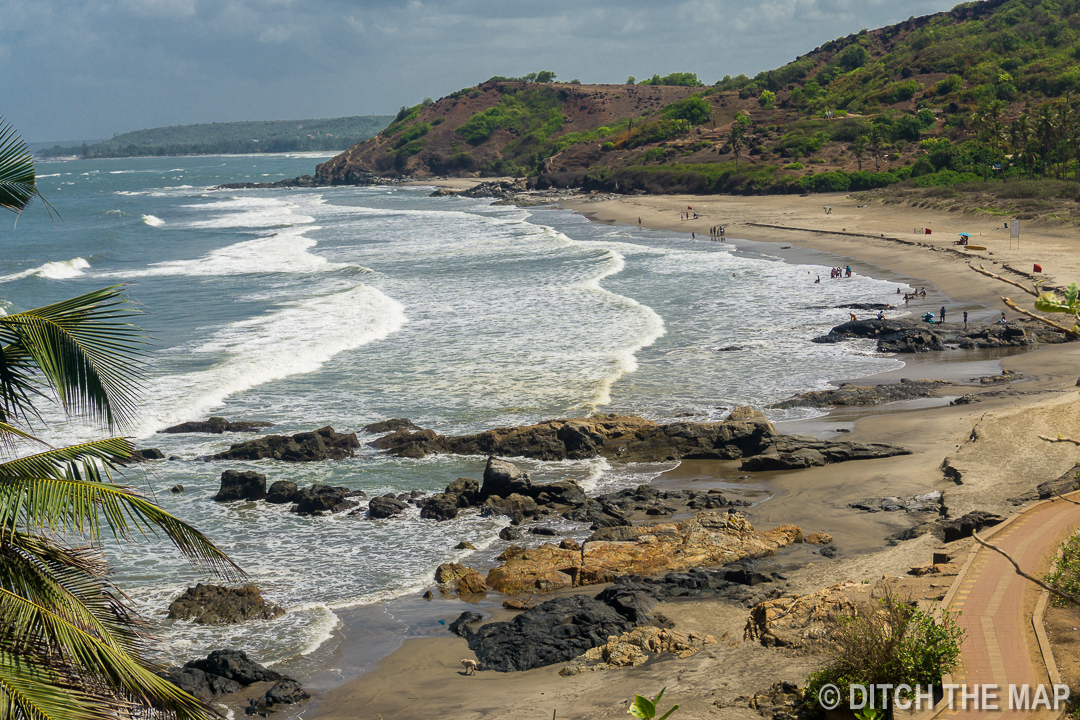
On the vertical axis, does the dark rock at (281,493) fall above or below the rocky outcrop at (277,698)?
above

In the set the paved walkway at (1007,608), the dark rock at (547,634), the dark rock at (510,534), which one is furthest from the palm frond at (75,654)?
the dark rock at (510,534)

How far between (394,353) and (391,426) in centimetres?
853

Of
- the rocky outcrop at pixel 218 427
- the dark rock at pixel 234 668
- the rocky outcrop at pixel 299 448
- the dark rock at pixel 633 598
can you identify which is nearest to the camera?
the dark rock at pixel 234 668

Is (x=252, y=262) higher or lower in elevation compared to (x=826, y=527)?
higher

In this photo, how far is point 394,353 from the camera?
30312 millimetres

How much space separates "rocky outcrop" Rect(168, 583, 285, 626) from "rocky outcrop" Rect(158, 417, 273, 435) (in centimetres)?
927

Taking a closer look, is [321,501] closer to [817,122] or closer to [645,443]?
[645,443]

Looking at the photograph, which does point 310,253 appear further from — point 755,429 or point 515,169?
point 515,169

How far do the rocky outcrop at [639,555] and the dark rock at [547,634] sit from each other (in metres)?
1.38

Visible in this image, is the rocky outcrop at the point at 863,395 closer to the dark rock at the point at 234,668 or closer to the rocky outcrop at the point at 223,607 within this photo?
the rocky outcrop at the point at 223,607

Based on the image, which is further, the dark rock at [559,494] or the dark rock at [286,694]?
the dark rock at [559,494]

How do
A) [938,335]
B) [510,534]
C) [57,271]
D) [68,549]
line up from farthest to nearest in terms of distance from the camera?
[57,271], [938,335], [510,534], [68,549]

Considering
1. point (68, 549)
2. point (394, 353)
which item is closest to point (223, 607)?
point (68, 549)

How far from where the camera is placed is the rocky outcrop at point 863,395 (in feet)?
73.8
